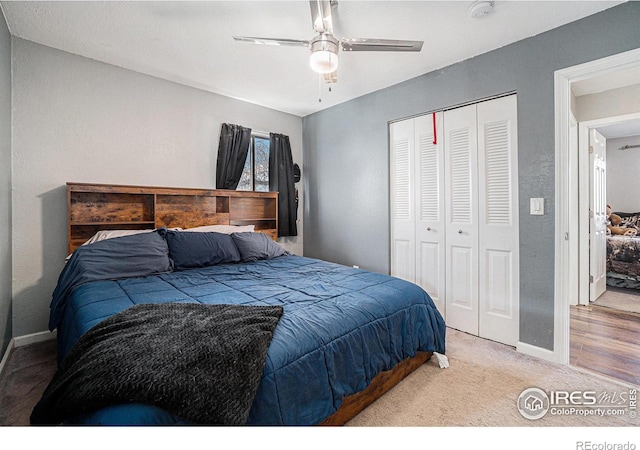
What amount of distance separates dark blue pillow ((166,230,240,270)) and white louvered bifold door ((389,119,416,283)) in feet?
5.63

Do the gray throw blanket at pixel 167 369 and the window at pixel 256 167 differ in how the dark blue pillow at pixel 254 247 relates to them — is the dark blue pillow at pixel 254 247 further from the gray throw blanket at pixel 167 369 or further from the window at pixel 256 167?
the gray throw blanket at pixel 167 369

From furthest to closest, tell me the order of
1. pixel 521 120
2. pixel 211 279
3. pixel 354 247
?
pixel 354 247, pixel 521 120, pixel 211 279

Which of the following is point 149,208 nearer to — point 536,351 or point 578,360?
point 536,351

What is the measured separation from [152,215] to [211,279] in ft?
4.15

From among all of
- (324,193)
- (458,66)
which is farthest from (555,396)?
(324,193)

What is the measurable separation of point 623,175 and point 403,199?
499 cm

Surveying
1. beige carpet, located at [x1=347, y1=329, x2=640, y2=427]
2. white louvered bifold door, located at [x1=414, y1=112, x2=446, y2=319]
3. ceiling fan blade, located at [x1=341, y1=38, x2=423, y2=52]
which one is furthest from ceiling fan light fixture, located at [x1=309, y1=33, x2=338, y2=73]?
beige carpet, located at [x1=347, y1=329, x2=640, y2=427]

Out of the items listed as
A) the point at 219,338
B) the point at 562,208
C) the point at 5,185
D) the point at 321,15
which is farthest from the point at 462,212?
the point at 5,185

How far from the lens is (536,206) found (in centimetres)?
227

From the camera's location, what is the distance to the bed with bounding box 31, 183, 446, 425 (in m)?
0.89

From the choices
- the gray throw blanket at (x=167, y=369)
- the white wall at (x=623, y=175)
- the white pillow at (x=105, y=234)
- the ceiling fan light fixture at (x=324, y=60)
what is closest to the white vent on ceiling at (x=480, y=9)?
the ceiling fan light fixture at (x=324, y=60)

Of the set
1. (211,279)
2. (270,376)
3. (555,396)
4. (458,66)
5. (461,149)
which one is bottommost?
(555,396)
